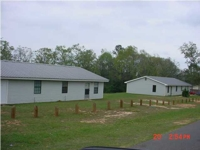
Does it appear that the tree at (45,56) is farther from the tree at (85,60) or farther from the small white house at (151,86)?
the small white house at (151,86)

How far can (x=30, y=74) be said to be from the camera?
81.9ft

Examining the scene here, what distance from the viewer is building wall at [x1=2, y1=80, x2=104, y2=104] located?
2277 centimetres

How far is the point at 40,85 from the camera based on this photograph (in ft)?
83.4

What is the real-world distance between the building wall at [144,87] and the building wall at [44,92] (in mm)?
22385

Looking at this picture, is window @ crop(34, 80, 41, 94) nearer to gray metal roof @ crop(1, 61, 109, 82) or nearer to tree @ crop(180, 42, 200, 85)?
gray metal roof @ crop(1, 61, 109, 82)

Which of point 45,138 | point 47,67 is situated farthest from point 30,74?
point 45,138

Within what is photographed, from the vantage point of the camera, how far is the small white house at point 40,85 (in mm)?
22516

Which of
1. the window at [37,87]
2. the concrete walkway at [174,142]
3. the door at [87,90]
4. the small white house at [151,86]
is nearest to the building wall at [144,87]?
the small white house at [151,86]

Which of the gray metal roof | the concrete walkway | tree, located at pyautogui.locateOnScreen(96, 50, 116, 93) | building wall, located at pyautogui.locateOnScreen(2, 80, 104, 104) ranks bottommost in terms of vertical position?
the concrete walkway

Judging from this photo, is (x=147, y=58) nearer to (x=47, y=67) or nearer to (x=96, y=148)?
(x=47, y=67)

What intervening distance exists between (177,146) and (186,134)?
8.62 ft

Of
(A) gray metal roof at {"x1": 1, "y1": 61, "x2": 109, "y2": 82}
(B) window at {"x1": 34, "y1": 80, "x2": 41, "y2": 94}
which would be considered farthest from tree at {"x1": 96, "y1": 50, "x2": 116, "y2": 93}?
(B) window at {"x1": 34, "y1": 80, "x2": 41, "y2": 94}
